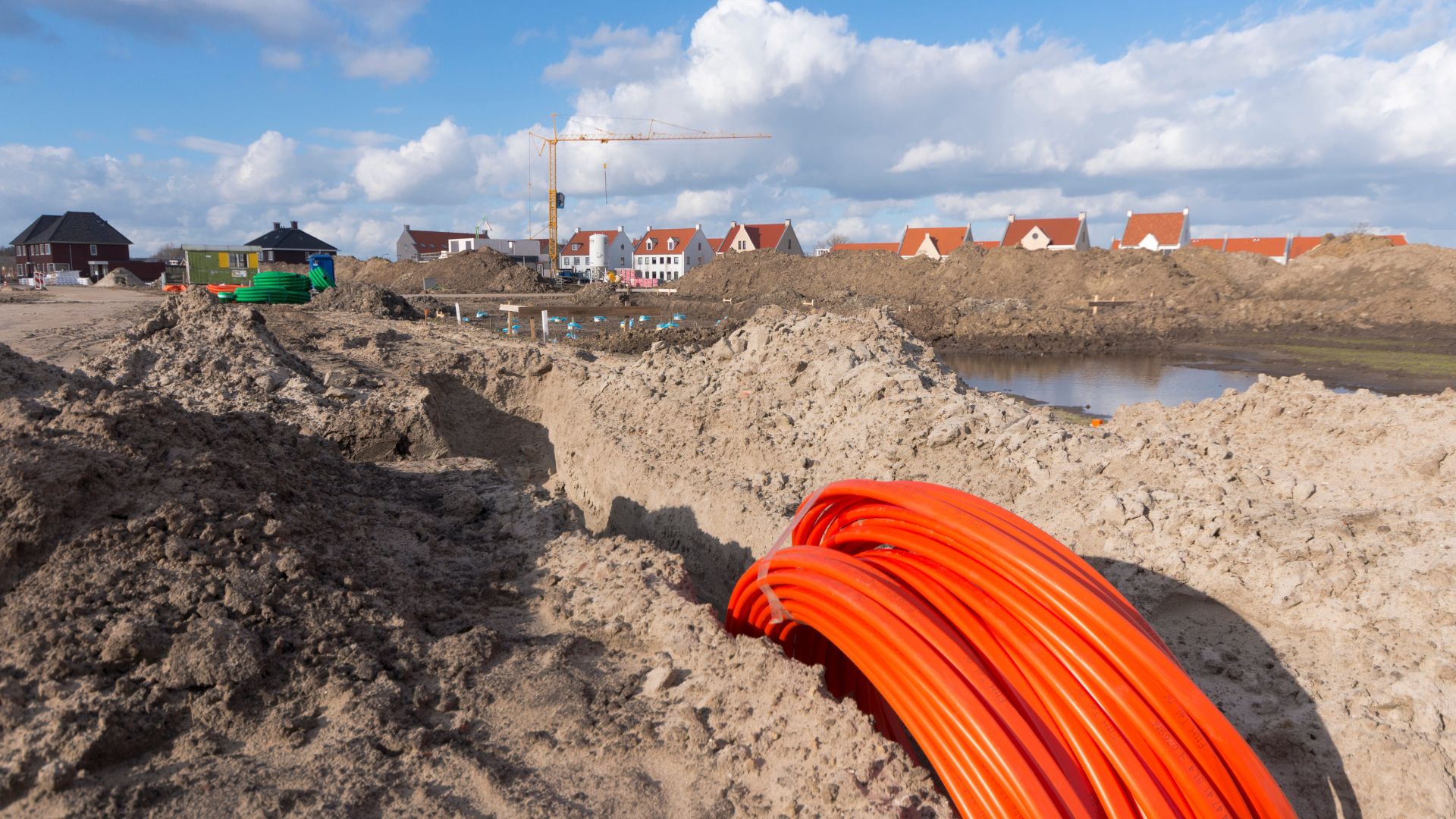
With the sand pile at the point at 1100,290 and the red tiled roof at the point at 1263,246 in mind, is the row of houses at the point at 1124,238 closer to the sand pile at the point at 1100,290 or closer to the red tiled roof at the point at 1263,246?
→ the red tiled roof at the point at 1263,246

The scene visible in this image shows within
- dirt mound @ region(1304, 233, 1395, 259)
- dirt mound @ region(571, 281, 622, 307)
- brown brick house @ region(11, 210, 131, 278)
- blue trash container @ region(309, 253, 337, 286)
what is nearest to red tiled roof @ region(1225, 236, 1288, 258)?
dirt mound @ region(1304, 233, 1395, 259)

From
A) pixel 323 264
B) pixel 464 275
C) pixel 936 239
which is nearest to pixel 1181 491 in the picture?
pixel 323 264

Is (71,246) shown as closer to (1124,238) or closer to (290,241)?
(290,241)

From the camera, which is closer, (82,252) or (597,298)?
(597,298)

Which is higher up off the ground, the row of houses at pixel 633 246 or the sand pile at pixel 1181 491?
the row of houses at pixel 633 246

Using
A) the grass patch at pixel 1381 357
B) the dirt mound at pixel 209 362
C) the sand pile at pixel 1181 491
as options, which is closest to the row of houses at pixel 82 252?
the dirt mound at pixel 209 362

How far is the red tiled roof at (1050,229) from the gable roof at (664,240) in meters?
27.1

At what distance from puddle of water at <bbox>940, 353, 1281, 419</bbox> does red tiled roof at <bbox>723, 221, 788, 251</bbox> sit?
47079mm

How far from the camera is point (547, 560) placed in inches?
192

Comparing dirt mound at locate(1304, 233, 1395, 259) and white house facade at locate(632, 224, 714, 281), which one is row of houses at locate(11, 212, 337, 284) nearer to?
Answer: white house facade at locate(632, 224, 714, 281)

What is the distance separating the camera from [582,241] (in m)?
75.2

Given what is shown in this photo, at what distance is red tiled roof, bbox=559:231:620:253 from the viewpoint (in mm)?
73438

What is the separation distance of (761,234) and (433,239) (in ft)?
108

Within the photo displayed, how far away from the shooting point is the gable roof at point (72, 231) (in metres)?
50.3
